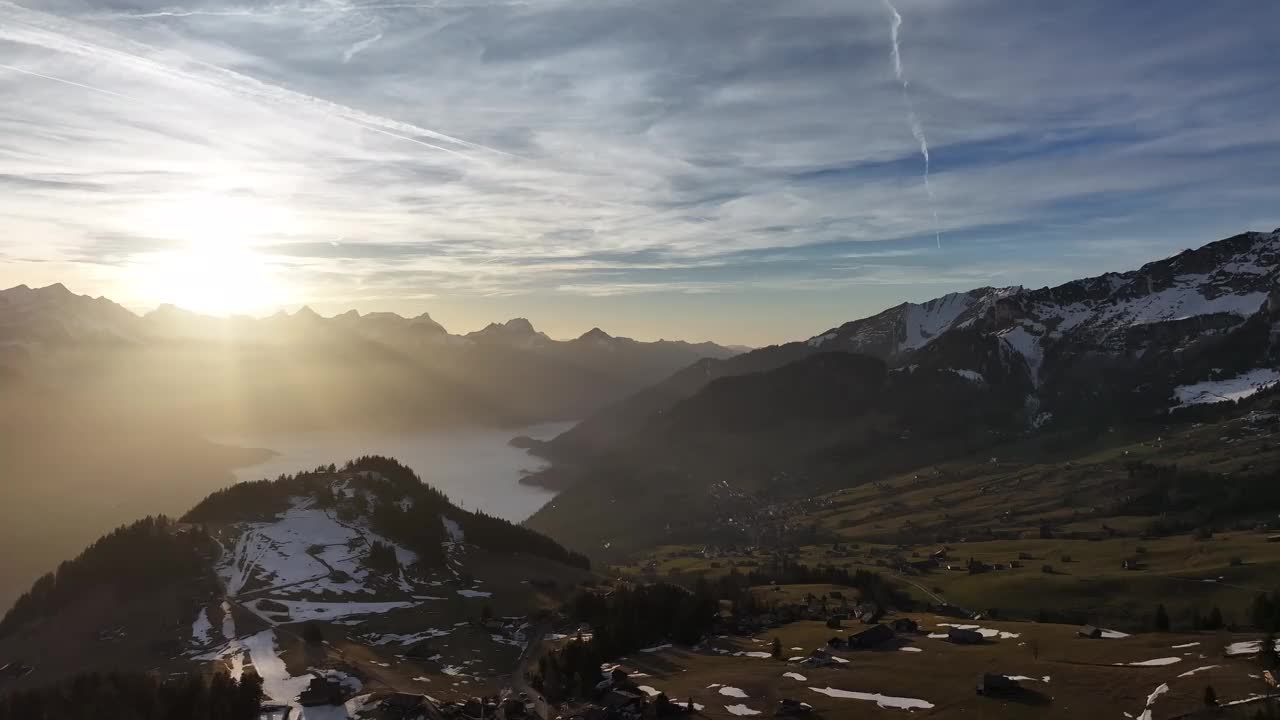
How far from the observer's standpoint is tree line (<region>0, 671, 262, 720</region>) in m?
105

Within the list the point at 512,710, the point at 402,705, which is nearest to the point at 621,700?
the point at 512,710

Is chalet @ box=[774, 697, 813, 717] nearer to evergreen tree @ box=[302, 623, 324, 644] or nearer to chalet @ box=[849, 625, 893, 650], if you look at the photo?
chalet @ box=[849, 625, 893, 650]

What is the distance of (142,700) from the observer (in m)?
109

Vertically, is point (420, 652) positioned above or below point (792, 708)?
below

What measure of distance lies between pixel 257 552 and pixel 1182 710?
20021 centimetres

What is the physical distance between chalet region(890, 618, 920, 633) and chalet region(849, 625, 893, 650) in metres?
7.52

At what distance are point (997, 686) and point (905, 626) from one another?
4672 centimetres

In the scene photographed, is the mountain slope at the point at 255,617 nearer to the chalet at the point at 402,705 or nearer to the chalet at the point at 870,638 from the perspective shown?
the chalet at the point at 402,705

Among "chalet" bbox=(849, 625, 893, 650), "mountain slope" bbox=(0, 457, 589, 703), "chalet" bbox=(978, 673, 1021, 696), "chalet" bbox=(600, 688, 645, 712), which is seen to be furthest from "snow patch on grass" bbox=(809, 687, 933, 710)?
"mountain slope" bbox=(0, 457, 589, 703)

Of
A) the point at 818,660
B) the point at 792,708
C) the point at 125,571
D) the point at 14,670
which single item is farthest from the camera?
the point at 125,571

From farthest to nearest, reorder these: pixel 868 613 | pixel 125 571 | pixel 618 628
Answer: pixel 125 571 → pixel 868 613 → pixel 618 628

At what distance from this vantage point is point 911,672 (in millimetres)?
99750

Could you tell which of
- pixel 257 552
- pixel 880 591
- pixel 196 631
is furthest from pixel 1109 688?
pixel 257 552

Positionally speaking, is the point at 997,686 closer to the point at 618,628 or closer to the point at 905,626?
the point at 905,626
